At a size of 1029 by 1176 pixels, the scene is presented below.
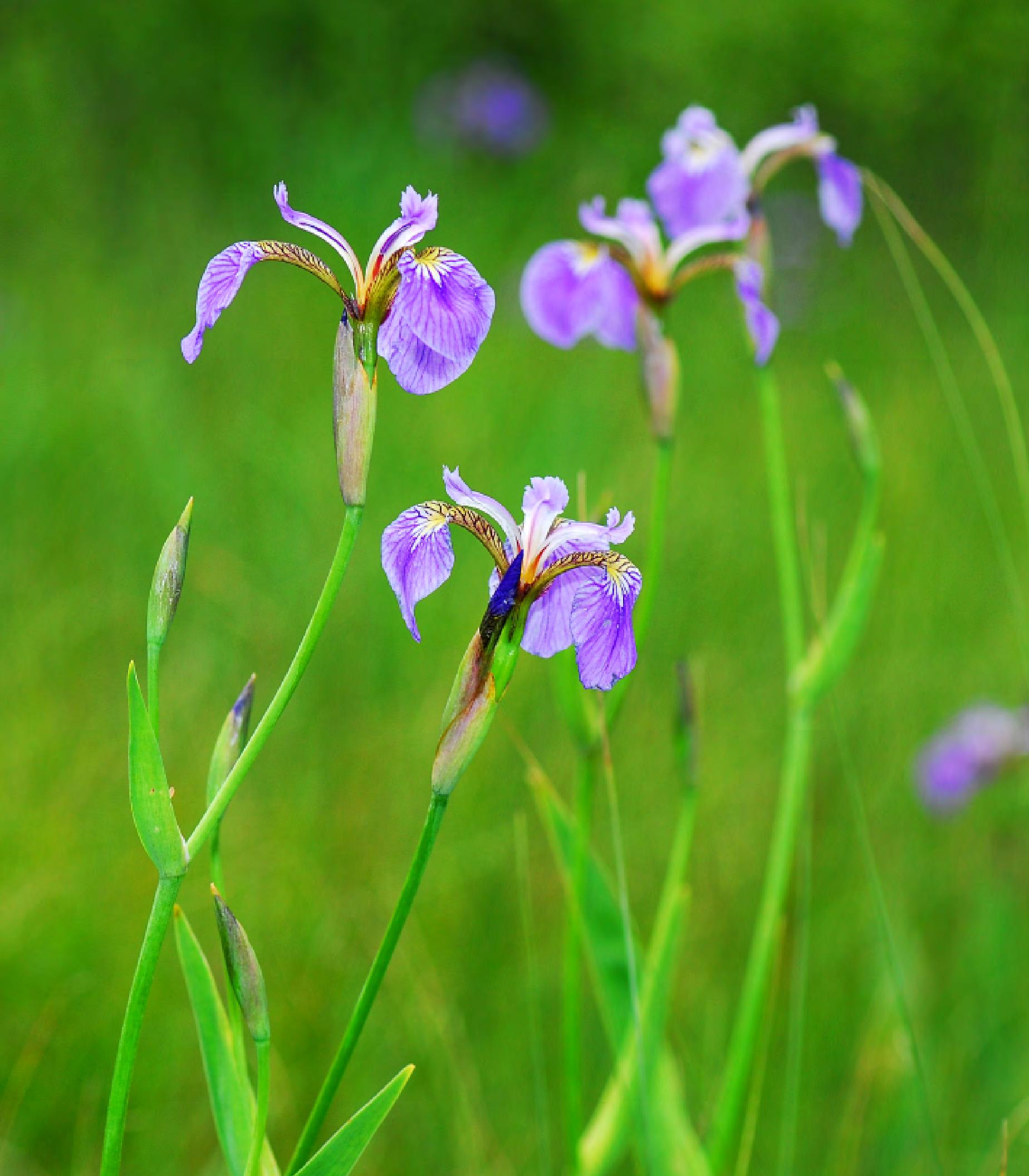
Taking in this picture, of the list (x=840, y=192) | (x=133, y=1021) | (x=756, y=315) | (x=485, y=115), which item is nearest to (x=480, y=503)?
(x=133, y=1021)

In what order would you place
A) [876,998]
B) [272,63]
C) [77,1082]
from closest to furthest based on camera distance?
1. [77,1082]
2. [876,998]
3. [272,63]

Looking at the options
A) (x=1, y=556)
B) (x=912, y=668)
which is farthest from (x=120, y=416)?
(x=912, y=668)

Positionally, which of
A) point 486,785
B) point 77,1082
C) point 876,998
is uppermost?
point 486,785

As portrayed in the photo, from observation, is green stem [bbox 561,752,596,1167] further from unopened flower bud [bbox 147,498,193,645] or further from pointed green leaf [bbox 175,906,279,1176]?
unopened flower bud [bbox 147,498,193,645]

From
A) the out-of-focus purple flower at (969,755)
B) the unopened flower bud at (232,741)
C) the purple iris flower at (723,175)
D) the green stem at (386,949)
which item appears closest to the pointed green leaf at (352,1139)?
the green stem at (386,949)

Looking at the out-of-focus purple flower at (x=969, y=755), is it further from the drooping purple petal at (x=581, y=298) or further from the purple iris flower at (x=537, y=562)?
the purple iris flower at (x=537, y=562)

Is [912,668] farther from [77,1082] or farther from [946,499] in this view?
[77,1082]
